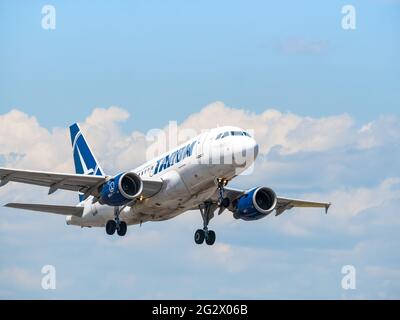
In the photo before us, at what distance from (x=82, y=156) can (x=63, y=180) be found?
1464 centimetres

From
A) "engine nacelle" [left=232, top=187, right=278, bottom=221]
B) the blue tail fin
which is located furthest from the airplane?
the blue tail fin

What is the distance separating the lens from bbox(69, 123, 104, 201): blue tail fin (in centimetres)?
7788

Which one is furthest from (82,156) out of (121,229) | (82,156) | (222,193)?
(222,193)

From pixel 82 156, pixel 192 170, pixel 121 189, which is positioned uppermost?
pixel 82 156

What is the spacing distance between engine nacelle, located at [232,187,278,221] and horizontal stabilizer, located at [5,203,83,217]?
1096 centimetres

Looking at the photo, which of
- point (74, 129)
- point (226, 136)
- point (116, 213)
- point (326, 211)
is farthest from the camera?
point (74, 129)

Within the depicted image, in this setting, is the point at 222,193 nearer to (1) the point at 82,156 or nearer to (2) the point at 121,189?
(2) the point at 121,189

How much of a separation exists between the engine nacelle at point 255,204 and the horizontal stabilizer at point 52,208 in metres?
11.0

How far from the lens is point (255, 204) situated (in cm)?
6869

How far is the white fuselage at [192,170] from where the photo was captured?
199ft

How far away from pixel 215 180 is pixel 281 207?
13.7m
